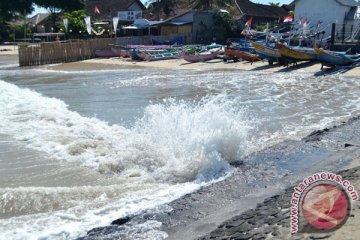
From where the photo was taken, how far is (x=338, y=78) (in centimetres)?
2278

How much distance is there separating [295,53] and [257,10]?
26.3m

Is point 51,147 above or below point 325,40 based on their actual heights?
below

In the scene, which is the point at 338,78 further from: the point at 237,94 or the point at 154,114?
the point at 154,114

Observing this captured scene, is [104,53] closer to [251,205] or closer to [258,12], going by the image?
[258,12]

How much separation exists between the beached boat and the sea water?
10.7m

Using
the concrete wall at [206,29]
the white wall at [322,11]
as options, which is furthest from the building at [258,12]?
the white wall at [322,11]

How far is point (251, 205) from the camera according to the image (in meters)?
6.34

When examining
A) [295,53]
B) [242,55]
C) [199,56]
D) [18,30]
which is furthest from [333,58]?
[18,30]

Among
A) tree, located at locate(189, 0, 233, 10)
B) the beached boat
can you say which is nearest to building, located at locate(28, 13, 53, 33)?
tree, located at locate(189, 0, 233, 10)

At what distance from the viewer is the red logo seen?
15.2 feet

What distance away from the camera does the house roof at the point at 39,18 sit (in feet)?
235

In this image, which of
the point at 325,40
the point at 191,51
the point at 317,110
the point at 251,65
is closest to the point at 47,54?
the point at 191,51

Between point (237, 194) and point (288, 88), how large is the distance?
14.0 metres

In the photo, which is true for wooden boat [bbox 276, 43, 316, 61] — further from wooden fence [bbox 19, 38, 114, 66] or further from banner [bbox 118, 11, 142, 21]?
banner [bbox 118, 11, 142, 21]
